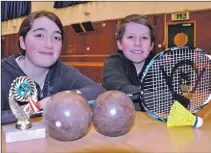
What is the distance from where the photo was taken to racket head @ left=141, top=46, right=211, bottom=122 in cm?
99

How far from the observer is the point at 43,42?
3.72 feet

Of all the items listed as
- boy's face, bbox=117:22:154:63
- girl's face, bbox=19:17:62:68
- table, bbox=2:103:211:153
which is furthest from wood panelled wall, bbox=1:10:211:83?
table, bbox=2:103:211:153

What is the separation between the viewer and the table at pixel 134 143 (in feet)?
2.26

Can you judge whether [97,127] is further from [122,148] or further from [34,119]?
[34,119]

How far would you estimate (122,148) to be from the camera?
698mm

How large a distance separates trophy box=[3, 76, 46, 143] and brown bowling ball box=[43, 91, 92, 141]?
2.4 inches

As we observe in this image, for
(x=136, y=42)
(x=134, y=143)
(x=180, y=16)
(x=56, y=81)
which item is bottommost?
(x=134, y=143)

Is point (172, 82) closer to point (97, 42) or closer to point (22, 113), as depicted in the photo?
point (22, 113)

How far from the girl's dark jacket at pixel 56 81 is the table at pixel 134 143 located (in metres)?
0.30

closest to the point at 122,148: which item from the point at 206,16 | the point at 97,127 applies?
the point at 97,127

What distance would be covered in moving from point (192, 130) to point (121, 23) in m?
0.75

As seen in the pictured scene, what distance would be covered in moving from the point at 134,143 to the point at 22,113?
13.3 inches

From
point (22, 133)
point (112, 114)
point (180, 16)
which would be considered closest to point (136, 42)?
point (112, 114)

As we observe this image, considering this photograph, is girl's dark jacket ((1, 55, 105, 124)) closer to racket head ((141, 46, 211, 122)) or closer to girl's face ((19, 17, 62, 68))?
girl's face ((19, 17, 62, 68))
